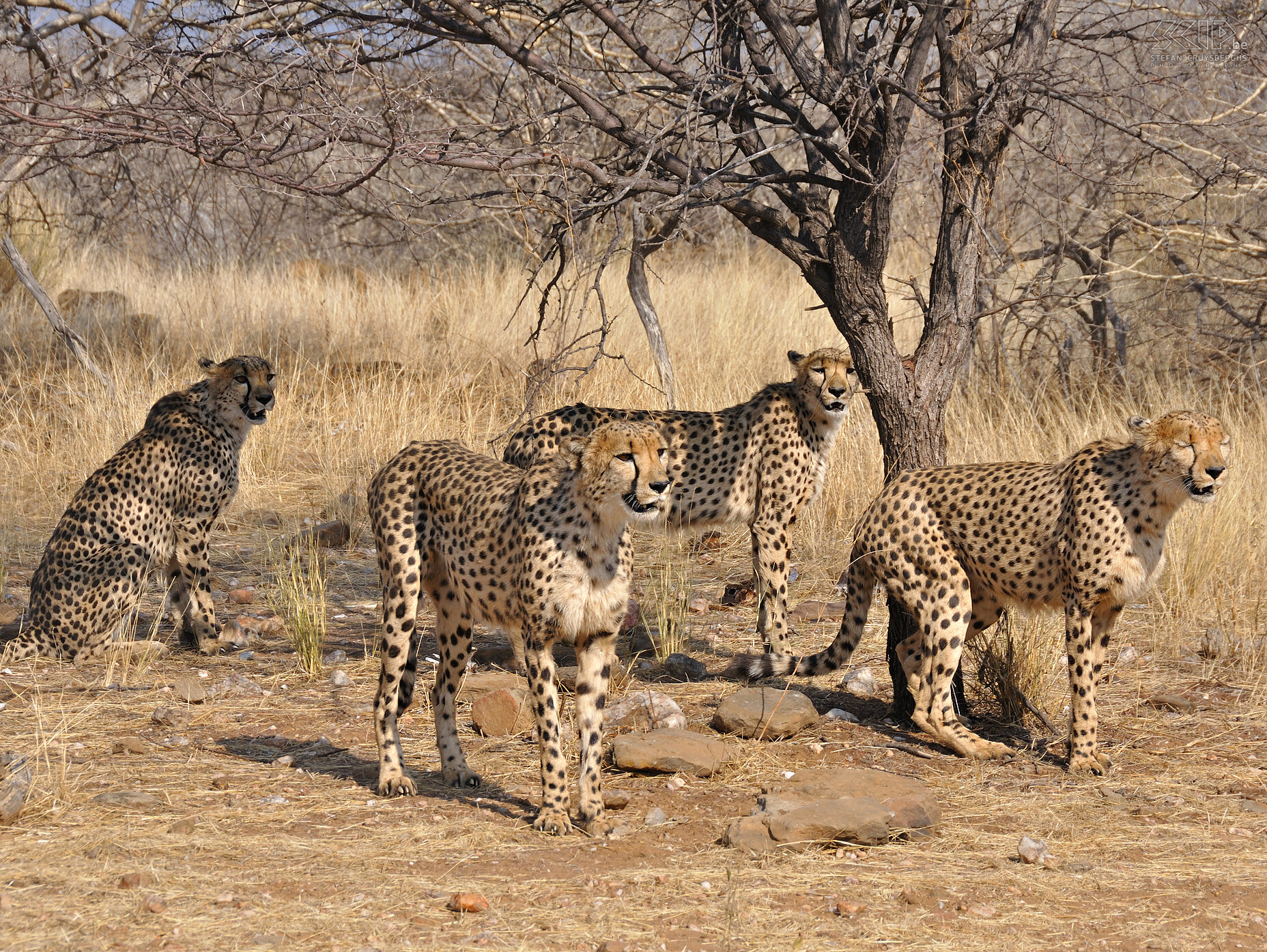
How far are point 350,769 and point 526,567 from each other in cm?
126

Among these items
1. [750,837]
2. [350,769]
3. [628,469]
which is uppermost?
[628,469]

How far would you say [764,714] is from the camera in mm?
5121

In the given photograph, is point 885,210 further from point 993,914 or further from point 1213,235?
point 1213,235

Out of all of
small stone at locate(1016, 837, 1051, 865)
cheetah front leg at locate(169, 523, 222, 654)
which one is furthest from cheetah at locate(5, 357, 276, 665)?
small stone at locate(1016, 837, 1051, 865)

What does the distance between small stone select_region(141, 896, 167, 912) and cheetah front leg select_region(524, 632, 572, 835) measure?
3.83ft

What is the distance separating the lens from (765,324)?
11812 millimetres

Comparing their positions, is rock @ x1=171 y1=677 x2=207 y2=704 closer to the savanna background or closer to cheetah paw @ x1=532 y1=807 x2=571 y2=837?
the savanna background

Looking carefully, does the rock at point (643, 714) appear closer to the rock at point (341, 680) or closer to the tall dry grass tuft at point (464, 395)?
the rock at point (341, 680)

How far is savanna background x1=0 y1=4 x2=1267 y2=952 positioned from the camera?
140 inches

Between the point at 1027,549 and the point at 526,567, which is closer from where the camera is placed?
the point at 526,567

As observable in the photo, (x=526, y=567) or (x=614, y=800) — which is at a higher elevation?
(x=526, y=567)

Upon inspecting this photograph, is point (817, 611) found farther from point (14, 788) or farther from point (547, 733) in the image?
point (14, 788)

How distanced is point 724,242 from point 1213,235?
8.27 meters

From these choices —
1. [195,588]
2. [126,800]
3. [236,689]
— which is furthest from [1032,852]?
[195,588]
